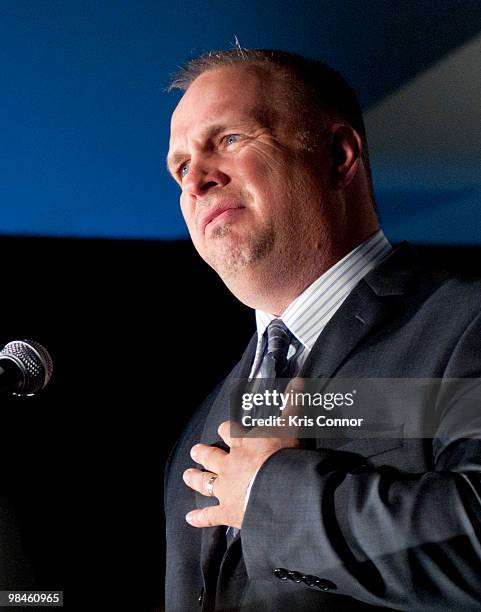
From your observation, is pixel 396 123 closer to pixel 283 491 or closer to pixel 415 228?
pixel 415 228

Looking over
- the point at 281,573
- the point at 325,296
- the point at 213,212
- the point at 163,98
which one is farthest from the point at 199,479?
the point at 163,98

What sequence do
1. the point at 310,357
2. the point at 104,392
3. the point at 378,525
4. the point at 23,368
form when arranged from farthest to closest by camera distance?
the point at 104,392, the point at 310,357, the point at 23,368, the point at 378,525

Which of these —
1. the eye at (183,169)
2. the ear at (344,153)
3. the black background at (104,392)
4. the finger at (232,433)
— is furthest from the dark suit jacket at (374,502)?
the eye at (183,169)

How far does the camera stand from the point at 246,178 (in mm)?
1493

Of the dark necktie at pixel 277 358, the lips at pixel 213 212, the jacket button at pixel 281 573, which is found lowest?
the jacket button at pixel 281 573

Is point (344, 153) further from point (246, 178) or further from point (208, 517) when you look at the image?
point (208, 517)

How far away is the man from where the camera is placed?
983 mm

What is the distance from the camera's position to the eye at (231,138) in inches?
60.4

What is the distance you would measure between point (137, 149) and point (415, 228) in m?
0.64

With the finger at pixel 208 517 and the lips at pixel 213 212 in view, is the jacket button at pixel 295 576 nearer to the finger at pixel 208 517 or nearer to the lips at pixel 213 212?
the finger at pixel 208 517

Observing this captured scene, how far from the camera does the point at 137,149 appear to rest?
67.7 inches

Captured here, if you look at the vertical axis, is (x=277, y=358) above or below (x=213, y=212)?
below

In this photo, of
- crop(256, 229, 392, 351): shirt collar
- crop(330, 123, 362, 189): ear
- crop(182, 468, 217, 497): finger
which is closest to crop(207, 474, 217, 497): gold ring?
crop(182, 468, 217, 497): finger

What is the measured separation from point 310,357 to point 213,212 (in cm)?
38
